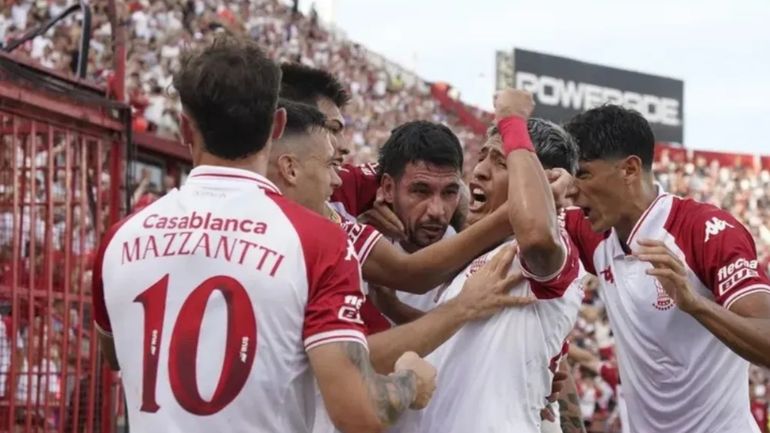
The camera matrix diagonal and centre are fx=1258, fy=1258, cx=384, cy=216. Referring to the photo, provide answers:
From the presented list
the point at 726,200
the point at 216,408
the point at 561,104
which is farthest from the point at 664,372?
the point at 561,104

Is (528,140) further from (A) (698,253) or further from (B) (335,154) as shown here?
(A) (698,253)

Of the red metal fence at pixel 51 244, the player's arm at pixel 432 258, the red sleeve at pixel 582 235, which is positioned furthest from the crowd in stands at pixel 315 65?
the player's arm at pixel 432 258

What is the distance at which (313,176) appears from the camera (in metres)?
3.50

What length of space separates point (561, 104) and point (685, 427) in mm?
36208

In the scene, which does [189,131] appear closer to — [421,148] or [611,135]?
[421,148]

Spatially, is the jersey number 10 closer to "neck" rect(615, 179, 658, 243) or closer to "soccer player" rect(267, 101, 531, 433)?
"soccer player" rect(267, 101, 531, 433)

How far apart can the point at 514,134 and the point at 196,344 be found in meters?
1.31

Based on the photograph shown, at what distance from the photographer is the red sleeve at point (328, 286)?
2834mm

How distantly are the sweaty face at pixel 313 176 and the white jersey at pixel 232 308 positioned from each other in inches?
21.2

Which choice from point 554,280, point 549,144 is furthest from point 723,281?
point 554,280

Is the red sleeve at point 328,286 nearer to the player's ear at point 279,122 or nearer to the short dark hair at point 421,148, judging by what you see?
the player's ear at point 279,122

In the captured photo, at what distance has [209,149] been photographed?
9.82 ft

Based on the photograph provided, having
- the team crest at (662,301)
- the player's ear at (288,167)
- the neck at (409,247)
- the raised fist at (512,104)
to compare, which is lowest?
the team crest at (662,301)

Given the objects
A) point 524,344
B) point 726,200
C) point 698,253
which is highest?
point 726,200
